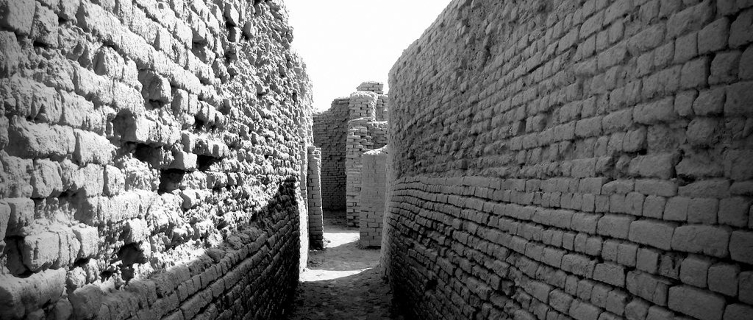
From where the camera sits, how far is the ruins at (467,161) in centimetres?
168

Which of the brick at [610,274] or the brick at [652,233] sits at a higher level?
the brick at [652,233]

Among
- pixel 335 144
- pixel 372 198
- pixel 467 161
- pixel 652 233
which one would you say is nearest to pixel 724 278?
pixel 652 233

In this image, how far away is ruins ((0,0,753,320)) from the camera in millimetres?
1677

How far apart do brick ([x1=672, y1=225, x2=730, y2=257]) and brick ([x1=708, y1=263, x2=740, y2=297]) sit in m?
0.05

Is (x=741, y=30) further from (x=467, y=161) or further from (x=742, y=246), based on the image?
(x=467, y=161)

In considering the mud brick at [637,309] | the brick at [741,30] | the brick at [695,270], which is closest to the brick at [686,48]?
the brick at [741,30]

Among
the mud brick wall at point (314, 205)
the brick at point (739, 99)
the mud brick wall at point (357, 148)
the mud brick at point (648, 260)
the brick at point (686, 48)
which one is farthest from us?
the mud brick wall at point (357, 148)

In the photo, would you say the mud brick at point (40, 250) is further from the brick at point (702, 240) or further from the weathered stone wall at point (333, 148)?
the weathered stone wall at point (333, 148)

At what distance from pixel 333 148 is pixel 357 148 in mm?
5696

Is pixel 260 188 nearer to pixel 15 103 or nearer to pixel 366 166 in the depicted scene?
pixel 15 103

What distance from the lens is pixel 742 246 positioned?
175 cm

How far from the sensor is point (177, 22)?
279 centimetres

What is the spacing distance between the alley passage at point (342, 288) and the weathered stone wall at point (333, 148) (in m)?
7.65

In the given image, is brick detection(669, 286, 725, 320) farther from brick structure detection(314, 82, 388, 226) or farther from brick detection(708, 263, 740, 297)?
brick structure detection(314, 82, 388, 226)
